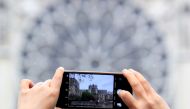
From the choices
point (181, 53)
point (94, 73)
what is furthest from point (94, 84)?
point (181, 53)

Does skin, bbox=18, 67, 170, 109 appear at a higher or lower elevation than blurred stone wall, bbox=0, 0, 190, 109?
lower

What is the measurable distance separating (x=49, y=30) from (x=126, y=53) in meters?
0.25

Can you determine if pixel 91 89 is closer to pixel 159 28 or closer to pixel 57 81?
pixel 57 81

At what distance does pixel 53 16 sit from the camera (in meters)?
1.31

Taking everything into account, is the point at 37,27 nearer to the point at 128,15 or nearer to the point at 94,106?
the point at 128,15

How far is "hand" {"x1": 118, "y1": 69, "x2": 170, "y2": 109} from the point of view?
0.44 m

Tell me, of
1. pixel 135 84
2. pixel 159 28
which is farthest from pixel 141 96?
pixel 159 28

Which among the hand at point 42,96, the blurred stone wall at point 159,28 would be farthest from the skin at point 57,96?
the blurred stone wall at point 159,28

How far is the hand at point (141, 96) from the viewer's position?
44cm

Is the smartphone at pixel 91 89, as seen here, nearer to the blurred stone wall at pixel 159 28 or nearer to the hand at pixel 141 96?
the hand at pixel 141 96

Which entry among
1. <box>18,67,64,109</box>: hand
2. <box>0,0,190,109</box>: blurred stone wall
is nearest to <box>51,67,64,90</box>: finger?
<box>18,67,64,109</box>: hand

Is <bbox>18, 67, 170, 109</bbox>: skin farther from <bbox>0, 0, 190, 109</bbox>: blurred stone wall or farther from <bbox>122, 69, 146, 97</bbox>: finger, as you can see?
<bbox>0, 0, 190, 109</bbox>: blurred stone wall

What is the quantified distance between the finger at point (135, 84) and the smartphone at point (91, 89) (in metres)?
0.02

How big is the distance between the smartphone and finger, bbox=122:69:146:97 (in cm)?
2
